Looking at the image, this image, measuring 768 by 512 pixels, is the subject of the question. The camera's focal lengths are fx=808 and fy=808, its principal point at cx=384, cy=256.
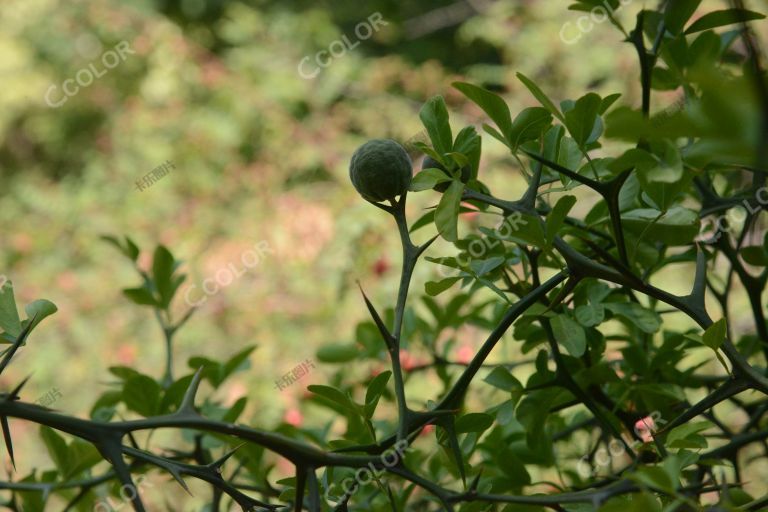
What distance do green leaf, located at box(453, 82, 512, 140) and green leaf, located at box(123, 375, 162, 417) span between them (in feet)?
0.80

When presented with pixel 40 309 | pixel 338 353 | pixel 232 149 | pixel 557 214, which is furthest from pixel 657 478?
pixel 232 149

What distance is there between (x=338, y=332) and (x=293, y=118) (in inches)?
56.9

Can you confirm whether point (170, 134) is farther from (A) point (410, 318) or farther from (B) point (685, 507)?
(B) point (685, 507)

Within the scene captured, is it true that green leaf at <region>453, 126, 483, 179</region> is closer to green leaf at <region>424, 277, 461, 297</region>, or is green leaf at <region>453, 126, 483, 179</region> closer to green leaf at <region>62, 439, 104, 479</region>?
green leaf at <region>424, 277, 461, 297</region>

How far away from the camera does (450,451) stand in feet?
1.19

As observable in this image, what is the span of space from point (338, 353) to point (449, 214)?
326mm

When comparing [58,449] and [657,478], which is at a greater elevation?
[58,449]

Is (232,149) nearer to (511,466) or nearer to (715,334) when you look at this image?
(511,466)

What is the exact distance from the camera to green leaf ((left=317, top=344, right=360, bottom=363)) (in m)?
0.62

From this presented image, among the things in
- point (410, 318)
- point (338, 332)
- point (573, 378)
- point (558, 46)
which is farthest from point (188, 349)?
point (573, 378)

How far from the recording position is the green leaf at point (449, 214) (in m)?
0.32

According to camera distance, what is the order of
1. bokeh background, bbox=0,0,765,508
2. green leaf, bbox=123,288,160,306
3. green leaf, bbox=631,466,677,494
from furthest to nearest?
bokeh background, bbox=0,0,765,508, green leaf, bbox=123,288,160,306, green leaf, bbox=631,466,677,494

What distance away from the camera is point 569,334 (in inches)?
14.9

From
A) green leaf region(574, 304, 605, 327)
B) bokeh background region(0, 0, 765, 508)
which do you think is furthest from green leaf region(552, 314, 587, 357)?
bokeh background region(0, 0, 765, 508)
